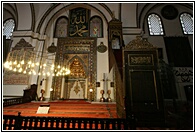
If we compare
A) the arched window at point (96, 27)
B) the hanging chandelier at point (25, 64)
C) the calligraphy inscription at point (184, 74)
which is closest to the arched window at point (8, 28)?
the hanging chandelier at point (25, 64)

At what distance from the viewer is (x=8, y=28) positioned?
24.1ft

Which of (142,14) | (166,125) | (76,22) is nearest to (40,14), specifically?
(76,22)

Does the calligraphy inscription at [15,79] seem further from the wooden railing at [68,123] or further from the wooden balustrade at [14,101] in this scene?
the wooden railing at [68,123]

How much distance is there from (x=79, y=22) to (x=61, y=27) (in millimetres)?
1307

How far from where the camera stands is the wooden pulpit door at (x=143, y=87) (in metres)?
2.37

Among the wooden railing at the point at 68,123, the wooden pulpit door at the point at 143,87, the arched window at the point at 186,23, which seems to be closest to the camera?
the wooden railing at the point at 68,123

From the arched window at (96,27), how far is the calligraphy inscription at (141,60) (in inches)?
187

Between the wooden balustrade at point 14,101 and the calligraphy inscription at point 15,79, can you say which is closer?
the wooden balustrade at point 14,101

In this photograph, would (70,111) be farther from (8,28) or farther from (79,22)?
(8,28)

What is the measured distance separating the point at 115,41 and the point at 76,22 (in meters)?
3.28

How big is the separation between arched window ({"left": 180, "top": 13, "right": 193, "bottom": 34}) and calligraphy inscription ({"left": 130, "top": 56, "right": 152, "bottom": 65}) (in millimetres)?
6172

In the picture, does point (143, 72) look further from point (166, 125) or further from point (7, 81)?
point (7, 81)

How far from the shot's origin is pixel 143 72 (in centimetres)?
268

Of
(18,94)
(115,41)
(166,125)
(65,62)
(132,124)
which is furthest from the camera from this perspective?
(65,62)
